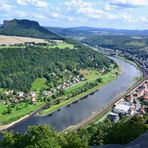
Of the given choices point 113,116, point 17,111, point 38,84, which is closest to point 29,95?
point 38,84

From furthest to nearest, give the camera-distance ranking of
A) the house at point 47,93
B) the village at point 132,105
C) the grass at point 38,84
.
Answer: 1. the grass at point 38,84
2. the house at point 47,93
3. the village at point 132,105

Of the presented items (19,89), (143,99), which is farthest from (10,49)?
(143,99)

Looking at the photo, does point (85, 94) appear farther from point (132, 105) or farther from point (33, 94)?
point (132, 105)

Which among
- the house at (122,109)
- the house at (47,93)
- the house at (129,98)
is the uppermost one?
the house at (122,109)

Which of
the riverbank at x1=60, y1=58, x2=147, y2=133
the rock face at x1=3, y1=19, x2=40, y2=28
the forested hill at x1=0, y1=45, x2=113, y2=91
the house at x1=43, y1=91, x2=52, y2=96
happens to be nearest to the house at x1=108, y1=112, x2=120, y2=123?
the riverbank at x1=60, y1=58, x2=147, y2=133

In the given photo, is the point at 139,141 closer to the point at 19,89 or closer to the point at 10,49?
the point at 19,89

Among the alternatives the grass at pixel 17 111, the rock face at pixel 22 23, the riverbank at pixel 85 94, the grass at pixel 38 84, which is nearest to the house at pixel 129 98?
the riverbank at pixel 85 94

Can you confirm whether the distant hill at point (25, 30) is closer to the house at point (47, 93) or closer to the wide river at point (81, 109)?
the wide river at point (81, 109)
